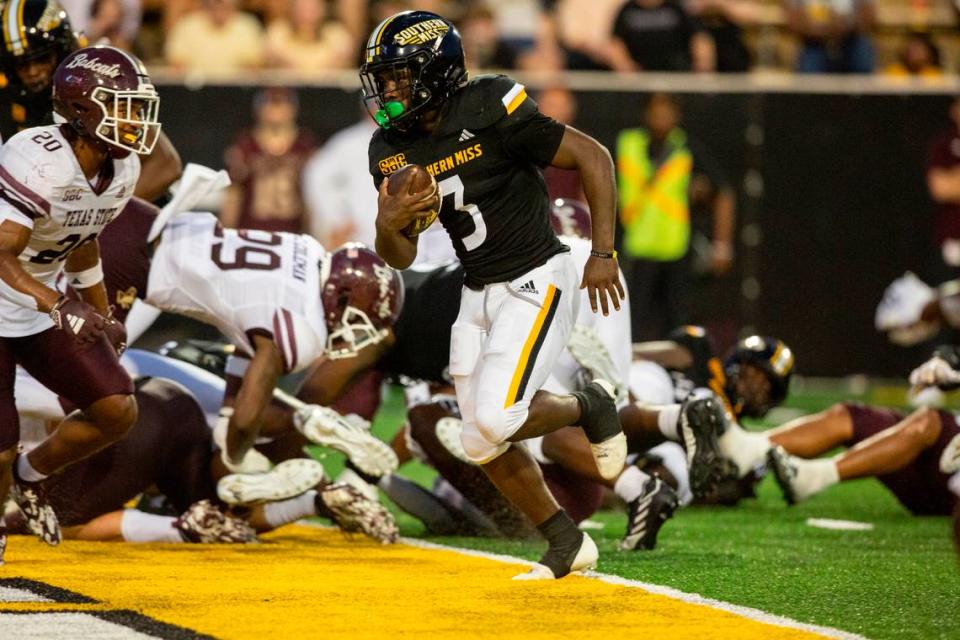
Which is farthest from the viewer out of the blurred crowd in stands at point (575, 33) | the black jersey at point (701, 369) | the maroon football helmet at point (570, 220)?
the blurred crowd in stands at point (575, 33)

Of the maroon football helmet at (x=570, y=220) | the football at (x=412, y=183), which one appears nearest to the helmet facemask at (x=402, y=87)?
the football at (x=412, y=183)

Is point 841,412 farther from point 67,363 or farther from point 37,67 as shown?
point 37,67

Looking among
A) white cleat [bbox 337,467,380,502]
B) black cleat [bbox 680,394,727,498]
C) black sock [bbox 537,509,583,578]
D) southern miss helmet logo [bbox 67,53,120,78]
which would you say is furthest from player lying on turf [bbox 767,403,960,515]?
southern miss helmet logo [bbox 67,53,120,78]

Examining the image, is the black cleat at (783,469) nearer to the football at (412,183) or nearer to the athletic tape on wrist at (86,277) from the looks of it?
the football at (412,183)

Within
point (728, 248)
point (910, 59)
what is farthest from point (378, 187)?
point (910, 59)

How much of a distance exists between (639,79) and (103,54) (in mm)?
7321

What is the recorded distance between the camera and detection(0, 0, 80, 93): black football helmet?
6.19 meters

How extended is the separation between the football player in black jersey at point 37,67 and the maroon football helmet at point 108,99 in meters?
1.09

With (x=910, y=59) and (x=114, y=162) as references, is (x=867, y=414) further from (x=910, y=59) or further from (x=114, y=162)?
(x=910, y=59)

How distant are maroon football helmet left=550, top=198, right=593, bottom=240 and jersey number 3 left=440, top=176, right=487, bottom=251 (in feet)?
5.92

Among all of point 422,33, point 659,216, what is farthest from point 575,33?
point 422,33

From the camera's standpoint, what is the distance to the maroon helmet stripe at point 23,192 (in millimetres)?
4840

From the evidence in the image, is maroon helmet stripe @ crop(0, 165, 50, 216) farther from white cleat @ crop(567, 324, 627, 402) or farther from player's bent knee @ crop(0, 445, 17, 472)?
white cleat @ crop(567, 324, 627, 402)

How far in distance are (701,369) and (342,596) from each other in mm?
3090
